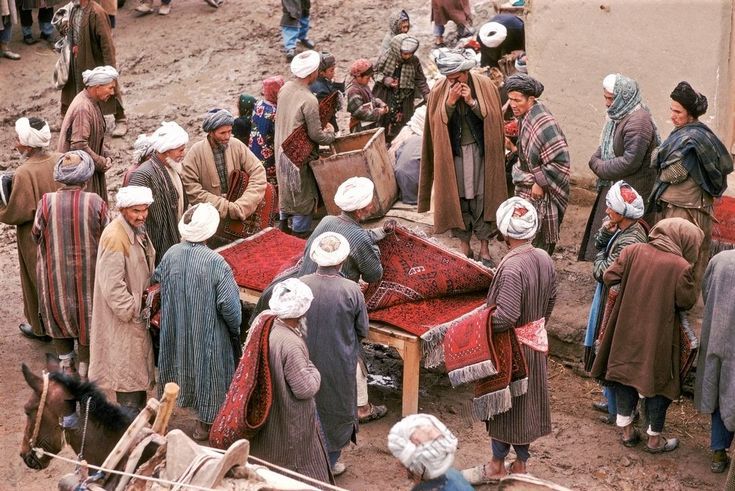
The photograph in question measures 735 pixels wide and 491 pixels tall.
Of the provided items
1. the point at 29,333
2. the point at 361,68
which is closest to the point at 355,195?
the point at 29,333

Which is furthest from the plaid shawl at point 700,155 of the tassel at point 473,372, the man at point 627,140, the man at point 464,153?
the tassel at point 473,372

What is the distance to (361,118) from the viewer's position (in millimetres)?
10438

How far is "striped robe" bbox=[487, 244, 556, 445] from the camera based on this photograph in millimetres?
6324

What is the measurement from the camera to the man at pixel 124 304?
23.0ft

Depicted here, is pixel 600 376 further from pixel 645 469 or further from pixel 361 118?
pixel 361 118

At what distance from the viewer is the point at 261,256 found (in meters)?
8.28

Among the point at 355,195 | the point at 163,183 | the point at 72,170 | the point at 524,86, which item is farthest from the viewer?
the point at 524,86

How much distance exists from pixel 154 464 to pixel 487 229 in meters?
4.32

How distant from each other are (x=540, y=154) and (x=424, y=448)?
4.03 metres

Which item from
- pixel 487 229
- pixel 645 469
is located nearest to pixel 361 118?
pixel 487 229

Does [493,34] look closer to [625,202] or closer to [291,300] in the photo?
[625,202]

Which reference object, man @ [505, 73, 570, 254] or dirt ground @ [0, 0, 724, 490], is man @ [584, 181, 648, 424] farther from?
man @ [505, 73, 570, 254]

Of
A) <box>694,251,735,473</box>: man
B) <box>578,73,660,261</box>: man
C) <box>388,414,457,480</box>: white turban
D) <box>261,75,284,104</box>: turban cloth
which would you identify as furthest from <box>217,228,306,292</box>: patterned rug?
<box>388,414,457,480</box>: white turban

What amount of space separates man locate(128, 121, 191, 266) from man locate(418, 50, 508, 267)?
1.96 meters
